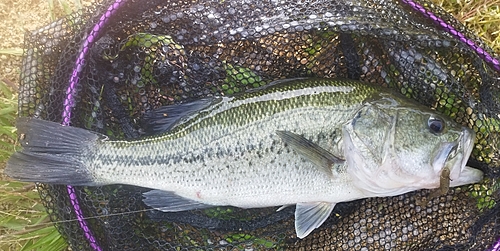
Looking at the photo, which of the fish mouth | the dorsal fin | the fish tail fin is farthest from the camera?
the dorsal fin

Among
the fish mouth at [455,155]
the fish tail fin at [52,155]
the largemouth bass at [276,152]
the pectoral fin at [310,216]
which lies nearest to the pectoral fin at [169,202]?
the largemouth bass at [276,152]

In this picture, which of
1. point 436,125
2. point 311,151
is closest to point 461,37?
point 436,125

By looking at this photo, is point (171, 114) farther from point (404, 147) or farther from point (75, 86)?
point (404, 147)

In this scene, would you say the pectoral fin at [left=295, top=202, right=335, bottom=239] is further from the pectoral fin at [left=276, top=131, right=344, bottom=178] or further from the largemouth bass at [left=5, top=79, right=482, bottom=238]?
the pectoral fin at [left=276, top=131, right=344, bottom=178]

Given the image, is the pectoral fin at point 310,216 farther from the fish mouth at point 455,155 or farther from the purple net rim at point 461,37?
the purple net rim at point 461,37

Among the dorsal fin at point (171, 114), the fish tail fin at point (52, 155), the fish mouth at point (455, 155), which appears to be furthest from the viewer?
the dorsal fin at point (171, 114)

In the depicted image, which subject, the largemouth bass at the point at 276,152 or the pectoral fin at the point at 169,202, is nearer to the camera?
the largemouth bass at the point at 276,152

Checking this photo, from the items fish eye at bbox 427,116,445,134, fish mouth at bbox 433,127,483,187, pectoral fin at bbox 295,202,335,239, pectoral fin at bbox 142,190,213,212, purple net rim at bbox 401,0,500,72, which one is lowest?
pectoral fin at bbox 295,202,335,239

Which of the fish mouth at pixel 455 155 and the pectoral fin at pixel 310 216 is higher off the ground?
the fish mouth at pixel 455 155

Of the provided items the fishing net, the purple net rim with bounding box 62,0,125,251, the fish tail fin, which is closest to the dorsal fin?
the fishing net

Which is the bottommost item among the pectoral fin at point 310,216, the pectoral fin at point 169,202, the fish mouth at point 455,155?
the pectoral fin at point 310,216
